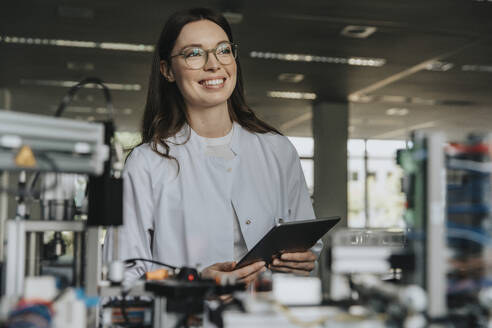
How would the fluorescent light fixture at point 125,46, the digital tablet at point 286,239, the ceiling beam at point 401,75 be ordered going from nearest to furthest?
the digital tablet at point 286,239 → the fluorescent light fixture at point 125,46 → the ceiling beam at point 401,75

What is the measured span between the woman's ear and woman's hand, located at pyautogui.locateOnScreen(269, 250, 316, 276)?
776mm

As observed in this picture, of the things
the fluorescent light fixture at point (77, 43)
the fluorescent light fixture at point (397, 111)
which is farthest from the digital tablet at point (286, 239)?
the fluorescent light fixture at point (397, 111)

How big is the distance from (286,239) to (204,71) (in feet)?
2.29

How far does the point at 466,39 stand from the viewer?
19.3ft

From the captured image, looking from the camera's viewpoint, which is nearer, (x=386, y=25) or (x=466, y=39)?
(x=386, y=25)

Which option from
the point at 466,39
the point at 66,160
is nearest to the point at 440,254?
the point at 66,160

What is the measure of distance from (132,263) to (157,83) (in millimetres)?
771

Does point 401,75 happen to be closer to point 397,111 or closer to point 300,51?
point 300,51

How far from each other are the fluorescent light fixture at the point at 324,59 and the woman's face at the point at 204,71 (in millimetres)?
4606

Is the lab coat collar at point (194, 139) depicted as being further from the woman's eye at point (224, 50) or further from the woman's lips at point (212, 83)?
the woman's eye at point (224, 50)

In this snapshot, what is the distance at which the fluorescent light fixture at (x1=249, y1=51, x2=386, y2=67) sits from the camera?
6.54 metres

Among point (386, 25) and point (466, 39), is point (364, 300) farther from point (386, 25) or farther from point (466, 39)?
point (466, 39)

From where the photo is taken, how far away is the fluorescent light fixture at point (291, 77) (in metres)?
7.52

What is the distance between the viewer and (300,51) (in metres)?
6.37
